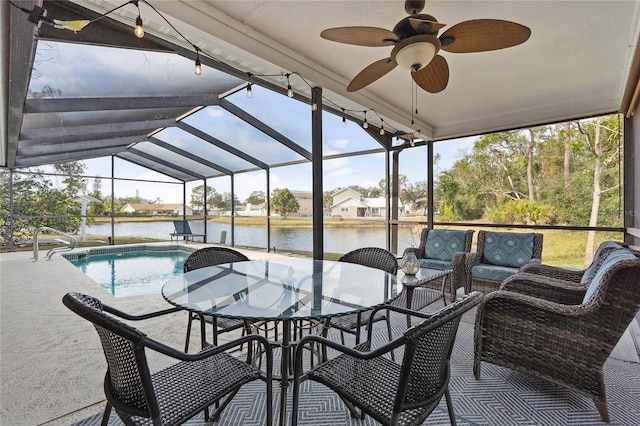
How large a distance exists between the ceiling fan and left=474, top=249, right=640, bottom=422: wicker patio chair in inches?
59.5

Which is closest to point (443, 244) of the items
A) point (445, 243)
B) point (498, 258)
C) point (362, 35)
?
point (445, 243)

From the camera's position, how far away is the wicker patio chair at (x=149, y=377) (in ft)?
3.27

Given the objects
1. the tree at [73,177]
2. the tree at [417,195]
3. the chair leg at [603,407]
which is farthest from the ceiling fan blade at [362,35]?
the tree at [73,177]

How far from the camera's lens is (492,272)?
385cm

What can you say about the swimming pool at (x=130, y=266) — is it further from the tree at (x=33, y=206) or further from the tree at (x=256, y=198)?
the tree at (x=256, y=198)

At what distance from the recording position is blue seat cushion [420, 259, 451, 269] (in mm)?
4254

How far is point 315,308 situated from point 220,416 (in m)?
0.92

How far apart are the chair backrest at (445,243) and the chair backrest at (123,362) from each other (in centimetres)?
425

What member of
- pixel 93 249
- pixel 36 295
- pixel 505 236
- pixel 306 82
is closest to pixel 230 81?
pixel 306 82

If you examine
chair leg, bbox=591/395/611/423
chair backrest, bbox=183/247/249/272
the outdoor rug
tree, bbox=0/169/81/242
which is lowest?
the outdoor rug

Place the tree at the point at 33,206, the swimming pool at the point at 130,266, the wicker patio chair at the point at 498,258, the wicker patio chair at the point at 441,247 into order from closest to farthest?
the wicker patio chair at the point at 498,258, the wicker patio chair at the point at 441,247, the swimming pool at the point at 130,266, the tree at the point at 33,206

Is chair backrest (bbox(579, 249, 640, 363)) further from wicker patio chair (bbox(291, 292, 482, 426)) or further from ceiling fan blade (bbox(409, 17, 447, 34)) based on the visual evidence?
ceiling fan blade (bbox(409, 17, 447, 34))

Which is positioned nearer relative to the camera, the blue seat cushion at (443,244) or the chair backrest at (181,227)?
the blue seat cushion at (443,244)

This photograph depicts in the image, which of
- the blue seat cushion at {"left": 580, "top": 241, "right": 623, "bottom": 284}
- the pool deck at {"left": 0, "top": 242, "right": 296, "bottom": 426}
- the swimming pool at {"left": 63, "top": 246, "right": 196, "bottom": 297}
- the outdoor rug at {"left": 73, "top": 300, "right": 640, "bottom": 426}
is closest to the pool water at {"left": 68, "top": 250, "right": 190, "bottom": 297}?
the swimming pool at {"left": 63, "top": 246, "right": 196, "bottom": 297}
